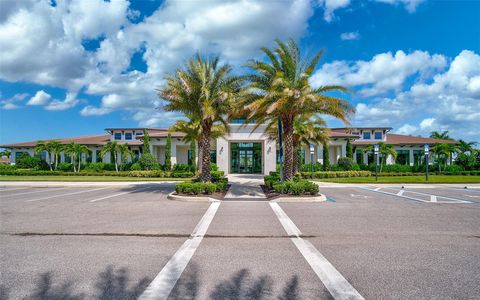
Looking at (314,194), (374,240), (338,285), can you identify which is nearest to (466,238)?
(374,240)

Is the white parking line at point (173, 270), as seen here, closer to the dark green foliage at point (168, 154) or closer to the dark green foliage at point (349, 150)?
the dark green foliage at point (168, 154)

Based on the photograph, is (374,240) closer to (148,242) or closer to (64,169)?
(148,242)

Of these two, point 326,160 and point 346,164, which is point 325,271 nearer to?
point 326,160

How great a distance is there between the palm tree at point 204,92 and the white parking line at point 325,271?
358 inches

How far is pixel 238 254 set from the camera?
5.82 m

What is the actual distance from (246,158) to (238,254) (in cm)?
3221

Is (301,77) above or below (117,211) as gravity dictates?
above

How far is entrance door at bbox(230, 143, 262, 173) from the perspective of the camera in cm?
3741

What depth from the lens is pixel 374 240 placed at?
693 centimetres

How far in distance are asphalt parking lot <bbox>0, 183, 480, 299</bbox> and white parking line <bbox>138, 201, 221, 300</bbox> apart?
0.02 m

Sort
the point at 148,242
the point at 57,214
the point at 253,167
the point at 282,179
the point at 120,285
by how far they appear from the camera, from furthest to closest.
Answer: the point at 253,167 < the point at 282,179 < the point at 57,214 < the point at 148,242 < the point at 120,285

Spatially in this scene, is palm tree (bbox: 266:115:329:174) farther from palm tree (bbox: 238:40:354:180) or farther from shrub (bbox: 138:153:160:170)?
shrub (bbox: 138:153:160:170)

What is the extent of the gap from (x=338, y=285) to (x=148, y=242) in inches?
169

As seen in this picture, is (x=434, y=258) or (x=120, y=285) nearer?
(x=120, y=285)
